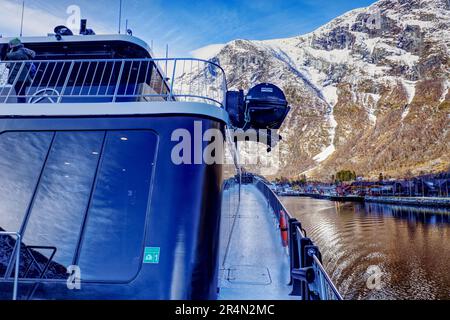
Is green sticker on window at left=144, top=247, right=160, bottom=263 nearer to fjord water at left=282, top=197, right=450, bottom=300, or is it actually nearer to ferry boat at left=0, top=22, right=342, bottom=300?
ferry boat at left=0, top=22, right=342, bottom=300

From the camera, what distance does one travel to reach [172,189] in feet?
11.7

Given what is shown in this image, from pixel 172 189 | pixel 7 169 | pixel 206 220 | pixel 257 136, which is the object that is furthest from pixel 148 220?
pixel 257 136

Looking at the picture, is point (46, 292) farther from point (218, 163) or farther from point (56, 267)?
point (218, 163)

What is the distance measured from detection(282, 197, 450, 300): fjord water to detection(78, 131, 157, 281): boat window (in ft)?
78.2

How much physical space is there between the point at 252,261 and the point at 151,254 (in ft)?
13.2

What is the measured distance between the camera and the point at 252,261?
6914 mm

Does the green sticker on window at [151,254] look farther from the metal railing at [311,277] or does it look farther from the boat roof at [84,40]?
the boat roof at [84,40]

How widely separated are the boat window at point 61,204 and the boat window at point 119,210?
14cm

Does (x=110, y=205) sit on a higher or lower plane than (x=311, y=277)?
higher

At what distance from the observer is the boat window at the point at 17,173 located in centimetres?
359

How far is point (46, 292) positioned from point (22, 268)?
0.42 meters
